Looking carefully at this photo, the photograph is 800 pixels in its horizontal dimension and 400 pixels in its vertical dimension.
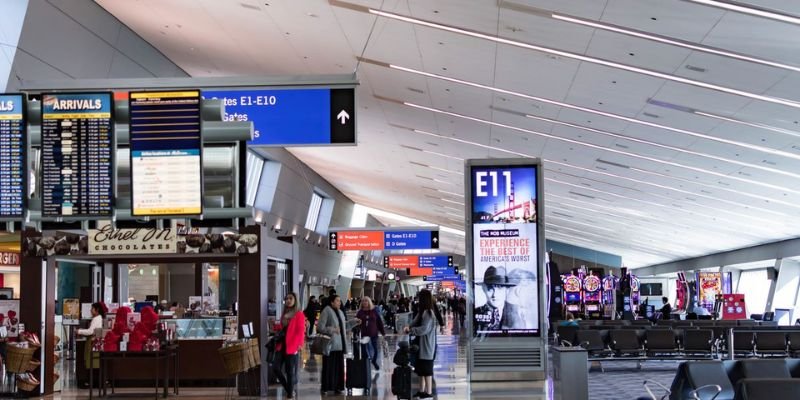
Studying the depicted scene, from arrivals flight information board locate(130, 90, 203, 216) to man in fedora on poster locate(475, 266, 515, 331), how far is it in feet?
24.0

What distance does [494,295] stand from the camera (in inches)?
557

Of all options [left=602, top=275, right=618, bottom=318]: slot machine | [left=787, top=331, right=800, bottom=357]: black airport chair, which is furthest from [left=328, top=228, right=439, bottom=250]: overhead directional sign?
[left=787, top=331, right=800, bottom=357]: black airport chair

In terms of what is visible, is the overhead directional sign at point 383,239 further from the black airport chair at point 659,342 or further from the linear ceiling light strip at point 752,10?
the linear ceiling light strip at point 752,10

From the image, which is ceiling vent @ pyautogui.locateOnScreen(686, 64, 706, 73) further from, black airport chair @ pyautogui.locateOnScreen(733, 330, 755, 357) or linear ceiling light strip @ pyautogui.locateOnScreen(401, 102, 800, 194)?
linear ceiling light strip @ pyautogui.locateOnScreen(401, 102, 800, 194)

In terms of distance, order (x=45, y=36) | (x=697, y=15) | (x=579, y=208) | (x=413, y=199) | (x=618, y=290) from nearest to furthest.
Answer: (x=697, y=15) < (x=45, y=36) < (x=579, y=208) < (x=618, y=290) < (x=413, y=199)

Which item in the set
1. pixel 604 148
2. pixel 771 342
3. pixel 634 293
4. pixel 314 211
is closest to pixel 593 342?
pixel 771 342

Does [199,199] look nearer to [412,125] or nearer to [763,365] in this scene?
[763,365]

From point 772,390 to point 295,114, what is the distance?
4.84 meters

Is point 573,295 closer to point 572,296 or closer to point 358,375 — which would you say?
point 572,296

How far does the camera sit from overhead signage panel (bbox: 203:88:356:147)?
341 inches

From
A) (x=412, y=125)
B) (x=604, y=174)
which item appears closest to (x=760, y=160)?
(x=604, y=174)

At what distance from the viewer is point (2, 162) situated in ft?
25.1

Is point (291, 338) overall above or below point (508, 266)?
below

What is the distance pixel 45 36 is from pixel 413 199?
31.1m
